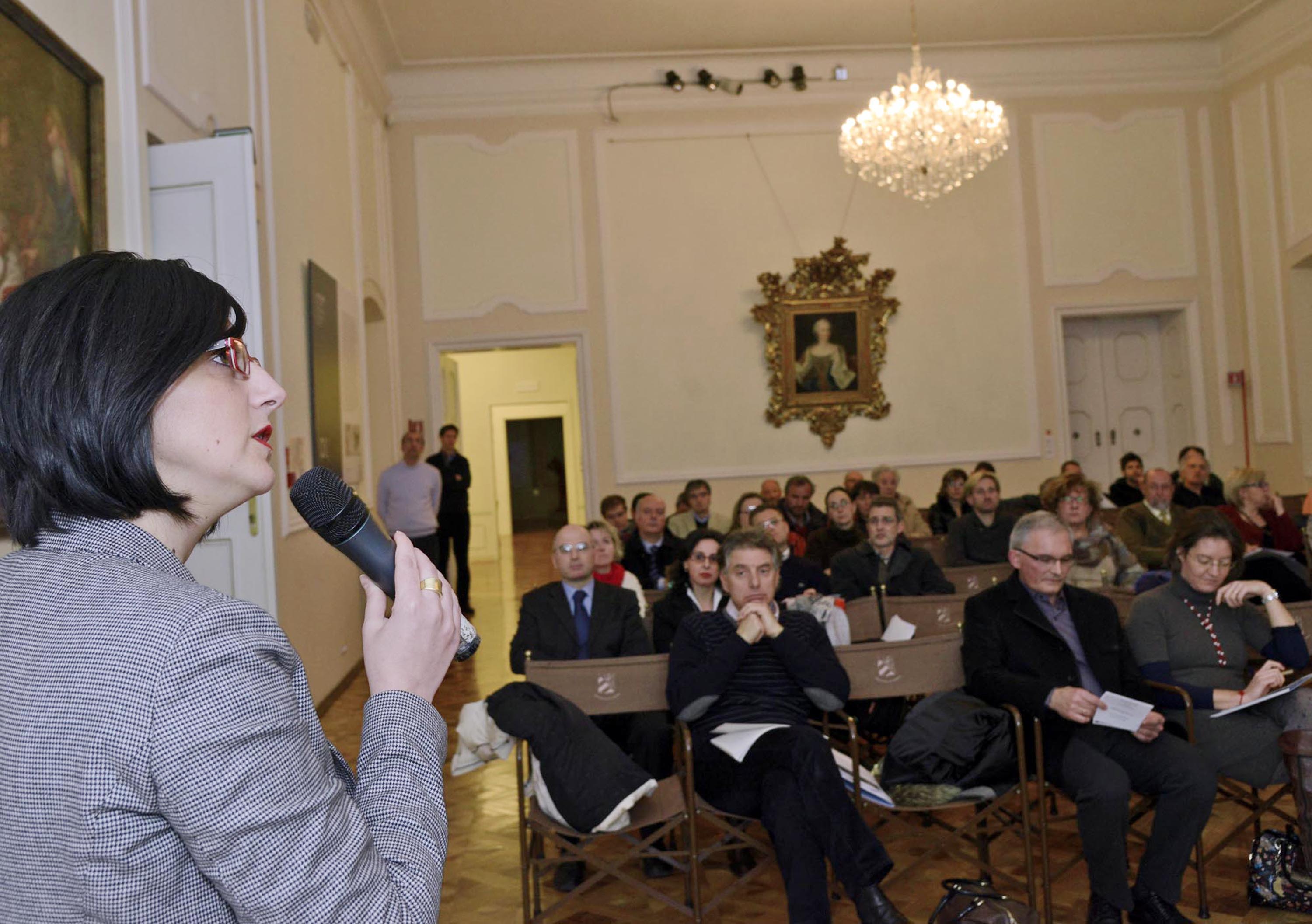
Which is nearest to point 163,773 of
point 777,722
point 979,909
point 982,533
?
point 979,909

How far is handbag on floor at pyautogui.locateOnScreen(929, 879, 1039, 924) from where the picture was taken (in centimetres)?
270

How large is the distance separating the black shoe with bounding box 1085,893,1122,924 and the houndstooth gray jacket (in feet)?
10.0

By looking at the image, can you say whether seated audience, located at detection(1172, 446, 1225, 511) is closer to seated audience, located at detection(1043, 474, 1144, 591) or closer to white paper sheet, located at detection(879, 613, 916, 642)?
seated audience, located at detection(1043, 474, 1144, 591)

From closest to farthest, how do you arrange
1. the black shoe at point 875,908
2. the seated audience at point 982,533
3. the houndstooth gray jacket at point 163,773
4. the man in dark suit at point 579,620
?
the houndstooth gray jacket at point 163,773 → the black shoe at point 875,908 → the man in dark suit at point 579,620 → the seated audience at point 982,533

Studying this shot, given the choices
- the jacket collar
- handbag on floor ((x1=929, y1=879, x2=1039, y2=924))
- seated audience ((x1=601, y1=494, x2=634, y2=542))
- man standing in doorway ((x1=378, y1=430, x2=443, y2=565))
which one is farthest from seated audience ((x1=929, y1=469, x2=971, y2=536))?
→ the jacket collar

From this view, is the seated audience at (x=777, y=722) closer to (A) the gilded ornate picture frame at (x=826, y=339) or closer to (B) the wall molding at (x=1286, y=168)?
(A) the gilded ornate picture frame at (x=826, y=339)

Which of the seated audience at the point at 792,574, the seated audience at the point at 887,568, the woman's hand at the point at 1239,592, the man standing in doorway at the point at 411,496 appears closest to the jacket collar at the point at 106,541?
the woman's hand at the point at 1239,592

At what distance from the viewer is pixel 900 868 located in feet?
12.8

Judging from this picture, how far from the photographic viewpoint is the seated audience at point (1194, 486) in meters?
8.41

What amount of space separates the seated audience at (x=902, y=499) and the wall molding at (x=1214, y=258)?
4.58 meters

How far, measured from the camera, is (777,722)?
12.4ft

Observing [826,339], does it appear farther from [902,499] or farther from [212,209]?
[212,209]

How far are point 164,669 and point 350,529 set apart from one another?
327 mm

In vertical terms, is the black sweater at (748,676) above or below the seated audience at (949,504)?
below
